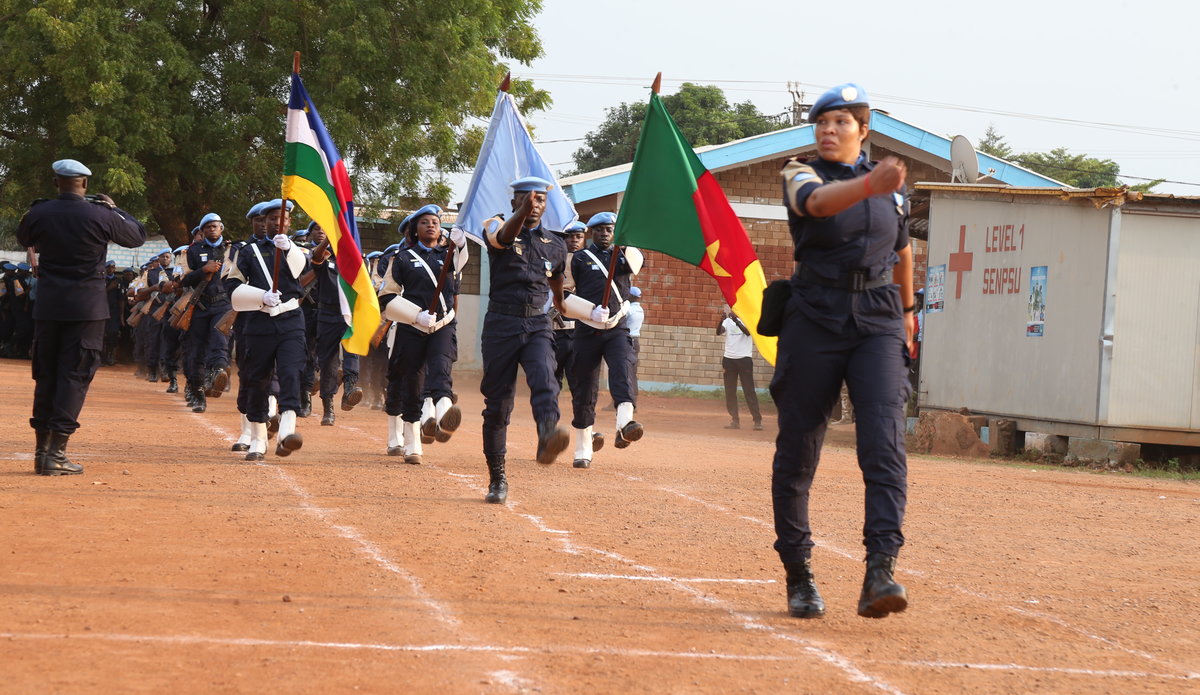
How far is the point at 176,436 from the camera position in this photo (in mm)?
13750

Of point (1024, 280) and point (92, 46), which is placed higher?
point (92, 46)

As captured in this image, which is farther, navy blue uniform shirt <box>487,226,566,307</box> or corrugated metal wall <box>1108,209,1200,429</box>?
corrugated metal wall <box>1108,209,1200,429</box>

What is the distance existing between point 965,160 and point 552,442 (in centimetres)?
1228

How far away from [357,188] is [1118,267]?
57.0 feet

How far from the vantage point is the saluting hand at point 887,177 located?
5.04 m

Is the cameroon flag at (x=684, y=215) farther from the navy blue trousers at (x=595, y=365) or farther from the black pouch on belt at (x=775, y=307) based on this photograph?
the navy blue trousers at (x=595, y=365)

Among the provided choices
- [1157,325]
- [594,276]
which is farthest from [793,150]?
[594,276]

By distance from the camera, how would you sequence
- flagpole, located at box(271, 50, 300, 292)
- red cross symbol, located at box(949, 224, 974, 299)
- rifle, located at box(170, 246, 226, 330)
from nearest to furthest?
flagpole, located at box(271, 50, 300, 292), rifle, located at box(170, 246, 226, 330), red cross symbol, located at box(949, 224, 974, 299)

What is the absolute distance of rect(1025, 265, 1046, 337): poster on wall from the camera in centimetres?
1672

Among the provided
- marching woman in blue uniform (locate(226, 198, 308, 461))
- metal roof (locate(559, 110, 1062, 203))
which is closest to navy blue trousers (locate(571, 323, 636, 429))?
marching woman in blue uniform (locate(226, 198, 308, 461))

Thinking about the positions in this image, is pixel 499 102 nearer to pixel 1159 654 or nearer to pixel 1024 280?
pixel 1159 654

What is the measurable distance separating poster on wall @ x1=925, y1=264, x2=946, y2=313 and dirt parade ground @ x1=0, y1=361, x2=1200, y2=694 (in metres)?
6.50

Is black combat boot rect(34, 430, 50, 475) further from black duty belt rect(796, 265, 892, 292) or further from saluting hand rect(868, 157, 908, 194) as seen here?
saluting hand rect(868, 157, 908, 194)

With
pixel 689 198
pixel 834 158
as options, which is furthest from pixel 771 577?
pixel 689 198
